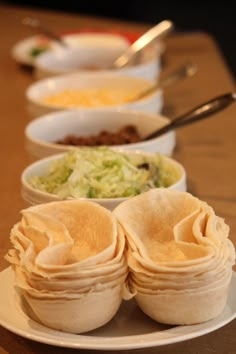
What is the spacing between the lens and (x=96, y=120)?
1.63 meters

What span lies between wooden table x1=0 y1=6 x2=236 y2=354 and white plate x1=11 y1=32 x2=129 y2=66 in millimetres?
47

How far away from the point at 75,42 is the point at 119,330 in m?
1.73

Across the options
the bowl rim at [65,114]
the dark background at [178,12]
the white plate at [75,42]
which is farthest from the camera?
the dark background at [178,12]

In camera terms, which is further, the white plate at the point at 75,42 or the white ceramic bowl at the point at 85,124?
the white plate at the point at 75,42

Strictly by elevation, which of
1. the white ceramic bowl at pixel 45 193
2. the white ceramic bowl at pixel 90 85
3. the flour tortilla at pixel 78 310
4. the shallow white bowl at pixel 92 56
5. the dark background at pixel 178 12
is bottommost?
the dark background at pixel 178 12

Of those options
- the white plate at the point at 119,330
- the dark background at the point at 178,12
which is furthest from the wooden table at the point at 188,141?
the dark background at the point at 178,12

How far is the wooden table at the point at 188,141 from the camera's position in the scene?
2.96ft

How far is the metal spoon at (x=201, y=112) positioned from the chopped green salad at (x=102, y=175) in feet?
0.62

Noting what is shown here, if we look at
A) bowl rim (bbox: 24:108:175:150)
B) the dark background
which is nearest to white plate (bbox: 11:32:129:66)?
bowl rim (bbox: 24:108:175:150)

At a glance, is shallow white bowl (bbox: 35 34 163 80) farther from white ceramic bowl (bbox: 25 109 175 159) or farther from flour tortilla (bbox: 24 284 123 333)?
flour tortilla (bbox: 24 284 123 333)

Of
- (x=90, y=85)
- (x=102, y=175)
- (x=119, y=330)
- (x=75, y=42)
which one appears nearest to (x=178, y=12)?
(x=75, y=42)

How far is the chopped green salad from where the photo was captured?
1144 mm

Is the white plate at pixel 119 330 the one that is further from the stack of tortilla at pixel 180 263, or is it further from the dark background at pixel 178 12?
the dark background at pixel 178 12

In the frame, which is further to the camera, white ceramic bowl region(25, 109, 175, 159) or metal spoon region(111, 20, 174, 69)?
metal spoon region(111, 20, 174, 69)
